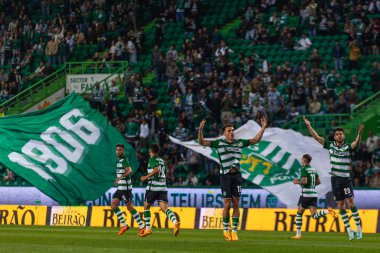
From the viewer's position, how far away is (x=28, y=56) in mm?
49719

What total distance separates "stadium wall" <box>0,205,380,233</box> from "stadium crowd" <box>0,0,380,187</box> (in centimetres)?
374

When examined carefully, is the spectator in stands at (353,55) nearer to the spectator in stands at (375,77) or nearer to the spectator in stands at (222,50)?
the spectator in stands at (375,77)

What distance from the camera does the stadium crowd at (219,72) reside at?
3862cm

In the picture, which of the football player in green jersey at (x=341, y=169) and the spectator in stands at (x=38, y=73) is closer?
the football player in green jersey at (x=341, y=169)

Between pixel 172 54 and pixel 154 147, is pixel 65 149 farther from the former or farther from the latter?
pixel 172 54

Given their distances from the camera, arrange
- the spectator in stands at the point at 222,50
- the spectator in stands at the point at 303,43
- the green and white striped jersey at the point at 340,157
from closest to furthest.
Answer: the green and white striped jersey at the point at 340,157 < the spectator in stands at the point at 303,43 < the spectator in stands at the point at 222,50

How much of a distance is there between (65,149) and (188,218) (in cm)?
487

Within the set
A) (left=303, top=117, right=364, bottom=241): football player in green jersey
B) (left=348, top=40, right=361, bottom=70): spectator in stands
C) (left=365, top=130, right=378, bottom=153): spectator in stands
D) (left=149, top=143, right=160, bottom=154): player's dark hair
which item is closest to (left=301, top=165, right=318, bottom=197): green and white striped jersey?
(left=303, top=117, right=364, bottom=241): football player in green jersey

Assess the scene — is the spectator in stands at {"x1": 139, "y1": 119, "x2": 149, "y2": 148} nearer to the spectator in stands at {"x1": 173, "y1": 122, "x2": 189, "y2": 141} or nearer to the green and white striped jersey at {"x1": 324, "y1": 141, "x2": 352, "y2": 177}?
the spectator in stands at {"x1": 173, "y1": 122, "x2": 189, "y2": 141}

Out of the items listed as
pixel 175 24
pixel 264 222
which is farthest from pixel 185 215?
pixel 175 24

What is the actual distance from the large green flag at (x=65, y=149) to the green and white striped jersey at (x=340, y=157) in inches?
303

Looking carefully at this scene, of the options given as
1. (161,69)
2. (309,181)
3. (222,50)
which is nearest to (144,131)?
(161,69)

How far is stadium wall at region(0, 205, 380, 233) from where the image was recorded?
31188 mm

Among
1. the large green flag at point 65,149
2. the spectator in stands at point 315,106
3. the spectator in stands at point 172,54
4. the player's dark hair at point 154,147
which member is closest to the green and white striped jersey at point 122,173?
the player's dark hair at point 154,147
